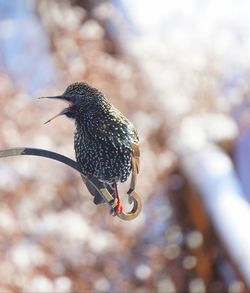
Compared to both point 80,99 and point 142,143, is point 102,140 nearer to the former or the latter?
point 80,99

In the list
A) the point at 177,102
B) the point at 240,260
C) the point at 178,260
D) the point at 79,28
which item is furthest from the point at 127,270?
the point at 79,28

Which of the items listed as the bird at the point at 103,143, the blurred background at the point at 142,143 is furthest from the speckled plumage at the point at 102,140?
the blurred background at the point at 142,143

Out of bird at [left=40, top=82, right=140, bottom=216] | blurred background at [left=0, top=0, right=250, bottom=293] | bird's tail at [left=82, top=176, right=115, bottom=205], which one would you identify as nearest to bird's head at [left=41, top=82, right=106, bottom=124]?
bird at [left=40, top=82, right=140, bottom=216]

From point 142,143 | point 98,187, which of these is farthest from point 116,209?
point 142,143

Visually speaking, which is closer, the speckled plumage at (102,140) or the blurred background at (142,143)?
the speckled plumage at (102,140)

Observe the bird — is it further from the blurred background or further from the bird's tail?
the blurred background

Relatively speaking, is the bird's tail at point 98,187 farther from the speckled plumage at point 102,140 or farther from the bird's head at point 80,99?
the bird's head at point 80,99
